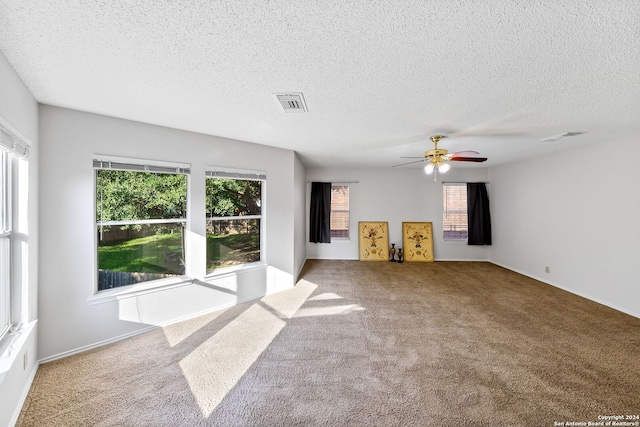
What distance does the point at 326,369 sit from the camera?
2.16m

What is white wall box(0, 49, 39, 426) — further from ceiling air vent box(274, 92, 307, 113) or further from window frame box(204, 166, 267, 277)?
ceiling air vent box(274, 92, 307, 113)

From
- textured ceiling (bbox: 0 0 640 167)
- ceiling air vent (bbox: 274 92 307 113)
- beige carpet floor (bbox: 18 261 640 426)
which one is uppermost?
ceiling air vent (bbox: 274 92 307 113)

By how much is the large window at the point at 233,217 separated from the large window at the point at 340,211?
9.00ft

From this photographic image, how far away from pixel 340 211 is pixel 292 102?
4.28 m

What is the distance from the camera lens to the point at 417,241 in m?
6.26

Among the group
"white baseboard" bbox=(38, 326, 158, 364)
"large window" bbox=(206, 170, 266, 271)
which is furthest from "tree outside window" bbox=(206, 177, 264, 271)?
"white baseboard" bbox=(38, 326, 158, 364)

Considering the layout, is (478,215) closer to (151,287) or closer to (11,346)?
(151,287)

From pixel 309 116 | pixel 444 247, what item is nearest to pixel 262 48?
pixel 309 116

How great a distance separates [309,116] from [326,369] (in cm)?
240

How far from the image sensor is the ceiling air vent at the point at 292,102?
2132 millimetres

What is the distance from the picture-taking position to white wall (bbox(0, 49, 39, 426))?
157 cm

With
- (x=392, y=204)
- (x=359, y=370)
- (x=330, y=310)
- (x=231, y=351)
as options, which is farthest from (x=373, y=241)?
(x=231, y=351)

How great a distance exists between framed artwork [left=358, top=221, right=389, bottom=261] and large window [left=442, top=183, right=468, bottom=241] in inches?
59.4

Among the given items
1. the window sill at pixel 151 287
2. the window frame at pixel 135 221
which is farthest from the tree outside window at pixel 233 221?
the window frame at pixel 135 221
